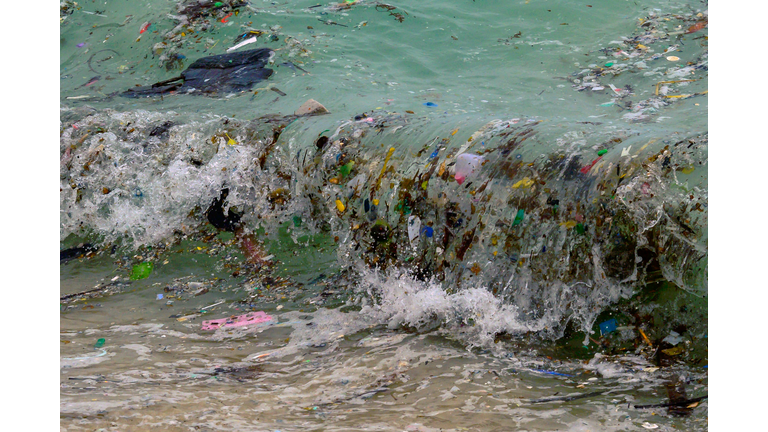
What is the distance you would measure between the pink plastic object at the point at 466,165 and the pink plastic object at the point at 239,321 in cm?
119

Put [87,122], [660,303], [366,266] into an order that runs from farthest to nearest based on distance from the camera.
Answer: [87,122]
[366,266]
[660,303]

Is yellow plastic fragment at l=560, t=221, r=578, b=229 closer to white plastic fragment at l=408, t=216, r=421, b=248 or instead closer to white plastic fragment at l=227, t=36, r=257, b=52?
white plastic fragment at l=408, t=216, r=421, b=248

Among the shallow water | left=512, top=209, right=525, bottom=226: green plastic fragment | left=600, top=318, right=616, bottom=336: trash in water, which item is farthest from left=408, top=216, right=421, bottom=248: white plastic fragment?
left=600, top=318, right=616, bottom=336: trash in water

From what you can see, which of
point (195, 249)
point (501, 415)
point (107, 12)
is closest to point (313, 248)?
point (195, 249)

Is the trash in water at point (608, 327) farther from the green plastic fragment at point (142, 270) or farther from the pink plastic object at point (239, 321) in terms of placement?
the green plastic fragment at point (142, 270)

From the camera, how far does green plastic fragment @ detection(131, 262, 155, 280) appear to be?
11.6 ft

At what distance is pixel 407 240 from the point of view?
3090 mm

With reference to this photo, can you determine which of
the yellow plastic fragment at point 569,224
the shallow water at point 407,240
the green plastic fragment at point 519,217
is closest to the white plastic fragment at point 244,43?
the shallow water at point 407,240

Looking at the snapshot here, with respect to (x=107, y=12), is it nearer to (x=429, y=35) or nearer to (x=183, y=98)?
(x=183, y=98)

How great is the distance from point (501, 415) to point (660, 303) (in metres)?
0.99

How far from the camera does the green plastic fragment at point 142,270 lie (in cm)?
353

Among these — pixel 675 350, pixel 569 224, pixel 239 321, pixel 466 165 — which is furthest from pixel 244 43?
pixel 675 350

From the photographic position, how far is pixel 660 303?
96.4 inches

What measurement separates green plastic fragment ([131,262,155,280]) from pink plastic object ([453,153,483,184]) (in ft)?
6.32
